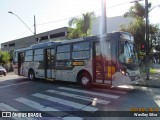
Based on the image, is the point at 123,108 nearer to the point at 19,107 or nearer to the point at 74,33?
the point at 19,107

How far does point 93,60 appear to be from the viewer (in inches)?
486

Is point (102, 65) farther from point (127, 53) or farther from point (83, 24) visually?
point (83, 24)

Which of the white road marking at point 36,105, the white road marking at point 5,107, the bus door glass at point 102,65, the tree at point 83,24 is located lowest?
the white road marking at point 5,107

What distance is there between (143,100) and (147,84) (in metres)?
4.86

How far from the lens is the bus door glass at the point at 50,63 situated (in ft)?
50.8

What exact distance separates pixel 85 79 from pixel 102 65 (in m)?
1.65

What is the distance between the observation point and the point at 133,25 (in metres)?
24.1

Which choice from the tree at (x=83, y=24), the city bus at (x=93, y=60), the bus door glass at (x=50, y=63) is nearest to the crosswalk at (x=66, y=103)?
the city bus at (x=93, y=60)

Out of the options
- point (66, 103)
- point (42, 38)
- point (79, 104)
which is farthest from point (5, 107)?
point (42, 38)

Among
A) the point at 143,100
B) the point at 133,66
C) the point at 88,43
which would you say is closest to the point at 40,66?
the point at 88,43

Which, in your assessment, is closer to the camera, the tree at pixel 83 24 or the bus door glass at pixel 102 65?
the bus door glass at pixel 102 65

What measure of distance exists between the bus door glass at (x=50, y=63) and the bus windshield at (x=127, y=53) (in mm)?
5672

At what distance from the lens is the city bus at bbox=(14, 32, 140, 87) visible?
444 inches

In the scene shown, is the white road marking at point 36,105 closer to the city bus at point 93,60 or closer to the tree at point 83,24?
the city bus at point 93,60
